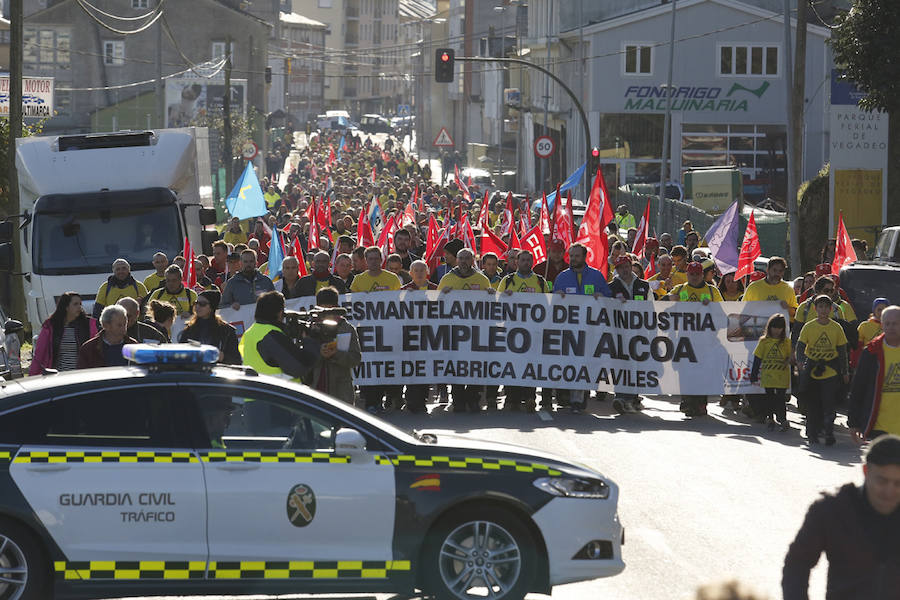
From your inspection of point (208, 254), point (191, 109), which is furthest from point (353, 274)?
point (191, 109)

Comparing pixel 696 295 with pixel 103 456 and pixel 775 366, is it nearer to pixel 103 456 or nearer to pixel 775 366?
pixel 775 366

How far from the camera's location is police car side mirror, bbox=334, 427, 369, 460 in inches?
305

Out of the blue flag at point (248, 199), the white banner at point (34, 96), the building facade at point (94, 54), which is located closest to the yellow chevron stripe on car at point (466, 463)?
the blue flag at point (248, 199)

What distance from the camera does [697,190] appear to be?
43.7 metres

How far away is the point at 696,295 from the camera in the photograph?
675 inches

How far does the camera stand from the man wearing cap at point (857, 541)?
5250 millimetres

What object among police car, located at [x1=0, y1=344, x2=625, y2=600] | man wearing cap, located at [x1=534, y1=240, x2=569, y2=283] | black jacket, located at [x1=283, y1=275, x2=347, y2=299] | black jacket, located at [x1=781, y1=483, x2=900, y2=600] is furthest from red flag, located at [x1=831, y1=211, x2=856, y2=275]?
black jacket, located at [x1=781, y1=483, x2=900, y2=600]

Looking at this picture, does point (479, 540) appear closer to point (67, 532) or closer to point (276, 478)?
point (276, 478)

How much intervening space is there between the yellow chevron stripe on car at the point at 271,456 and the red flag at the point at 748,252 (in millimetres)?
11745

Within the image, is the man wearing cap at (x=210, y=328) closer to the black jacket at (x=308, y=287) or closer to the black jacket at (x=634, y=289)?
the black jacket at (x=308, y=287)

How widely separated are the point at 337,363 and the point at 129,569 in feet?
12.6

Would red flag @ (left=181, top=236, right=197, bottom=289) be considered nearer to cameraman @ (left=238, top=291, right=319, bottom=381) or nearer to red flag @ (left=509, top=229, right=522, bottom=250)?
red flag @ (left=509, top=229, right=522, bottom=250)

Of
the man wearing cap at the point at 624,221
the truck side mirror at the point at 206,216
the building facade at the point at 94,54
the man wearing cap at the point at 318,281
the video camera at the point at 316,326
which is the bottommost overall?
the video camera at the point at 316,326

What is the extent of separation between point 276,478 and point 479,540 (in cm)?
111
